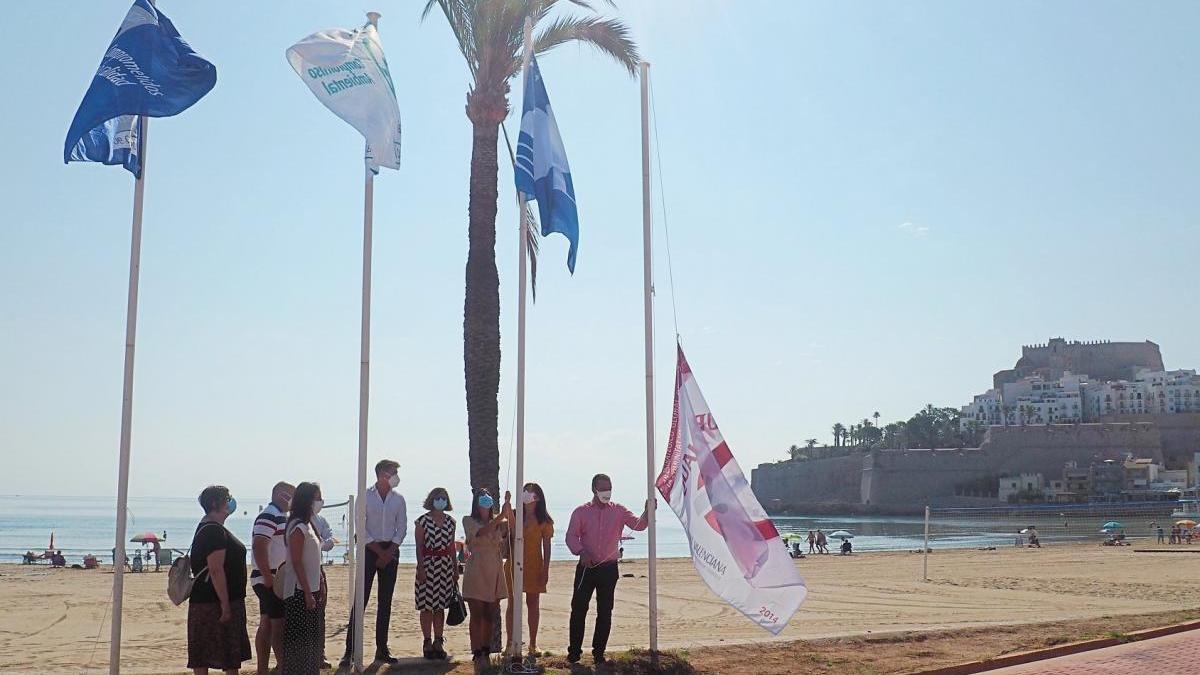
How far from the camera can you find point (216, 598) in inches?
292

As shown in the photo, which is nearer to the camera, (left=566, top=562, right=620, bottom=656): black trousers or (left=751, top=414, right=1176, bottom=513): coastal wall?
(left=566, top=562, right=620, bottom=656): black trousers

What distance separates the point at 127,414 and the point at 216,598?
1524mm

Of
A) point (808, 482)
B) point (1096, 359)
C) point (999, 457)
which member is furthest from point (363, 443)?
point (1096, 359)

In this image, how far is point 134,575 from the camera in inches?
923

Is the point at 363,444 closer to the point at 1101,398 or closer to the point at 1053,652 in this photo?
the point at 1053,652

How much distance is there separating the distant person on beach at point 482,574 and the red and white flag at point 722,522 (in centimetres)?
161

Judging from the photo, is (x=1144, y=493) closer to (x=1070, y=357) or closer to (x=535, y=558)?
(x=1070, y=357)

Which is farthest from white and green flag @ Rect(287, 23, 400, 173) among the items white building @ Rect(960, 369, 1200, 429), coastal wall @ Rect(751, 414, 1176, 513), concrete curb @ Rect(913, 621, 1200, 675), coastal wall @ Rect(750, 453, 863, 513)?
white building @ Rect(960, 369, 1200, 429)

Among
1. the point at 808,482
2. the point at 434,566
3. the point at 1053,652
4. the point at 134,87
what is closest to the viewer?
the point at 134,87

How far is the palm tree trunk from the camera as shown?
12.0 metres

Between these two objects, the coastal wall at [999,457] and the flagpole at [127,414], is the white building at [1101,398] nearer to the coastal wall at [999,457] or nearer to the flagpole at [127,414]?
the coastal wall at [999,457]

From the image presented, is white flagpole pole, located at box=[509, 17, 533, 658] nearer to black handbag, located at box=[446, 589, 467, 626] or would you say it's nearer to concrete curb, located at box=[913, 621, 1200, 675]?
black handbag, located at box=[446, 589, 467, 626]

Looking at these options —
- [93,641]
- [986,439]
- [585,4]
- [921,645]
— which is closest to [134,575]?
[93,641]

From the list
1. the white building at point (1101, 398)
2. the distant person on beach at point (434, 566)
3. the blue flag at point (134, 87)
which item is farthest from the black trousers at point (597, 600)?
the white building at point (1101, 398)
